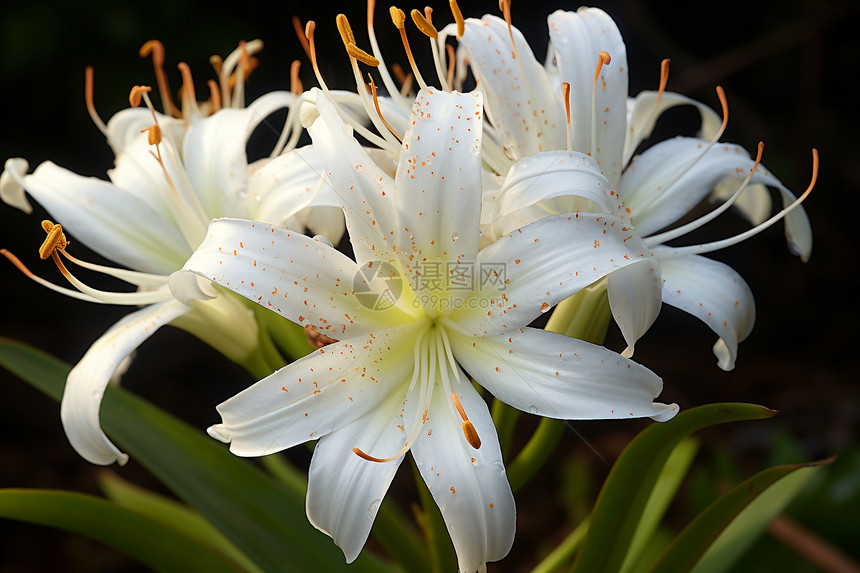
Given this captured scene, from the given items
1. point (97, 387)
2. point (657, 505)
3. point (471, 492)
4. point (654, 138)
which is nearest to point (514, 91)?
point (471, 492)

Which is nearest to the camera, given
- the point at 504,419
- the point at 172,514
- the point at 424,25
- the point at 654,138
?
the point at 424,25

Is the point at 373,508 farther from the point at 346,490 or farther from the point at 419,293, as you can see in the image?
the point at 419,293

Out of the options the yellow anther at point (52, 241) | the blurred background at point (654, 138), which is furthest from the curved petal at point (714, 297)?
the blurred background at point (654, 138)

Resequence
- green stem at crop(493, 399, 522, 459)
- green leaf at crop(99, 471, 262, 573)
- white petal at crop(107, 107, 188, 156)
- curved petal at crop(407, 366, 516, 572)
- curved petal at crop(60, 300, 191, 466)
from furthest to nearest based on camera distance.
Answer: green leaf at crop(99, 471, 262, 573) < white petal at crop(107, 107, 188, 156) < green stem at crop(493, 399, 522, 459) < curved petal at crop(60, 300, 191, 466) < curved petal at crop(407, 366, 516, 572)

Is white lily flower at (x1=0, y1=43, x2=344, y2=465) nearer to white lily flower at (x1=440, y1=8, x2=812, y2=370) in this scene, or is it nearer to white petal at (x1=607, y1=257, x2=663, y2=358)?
white lily flower at (x1=440, y1=8, x2=812, y2=370)

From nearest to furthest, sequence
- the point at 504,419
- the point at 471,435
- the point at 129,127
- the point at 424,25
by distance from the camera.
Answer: the point at 471,435 < the point at 424,25 < the point at 504,419 < the point at 129,127

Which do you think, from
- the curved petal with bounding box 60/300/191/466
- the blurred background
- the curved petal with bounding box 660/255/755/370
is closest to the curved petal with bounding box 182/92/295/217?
the curved petal with bounding box 60/300/191/466

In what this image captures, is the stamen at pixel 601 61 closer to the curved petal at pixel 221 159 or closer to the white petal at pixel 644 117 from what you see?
the white petal at pixel 644 117
